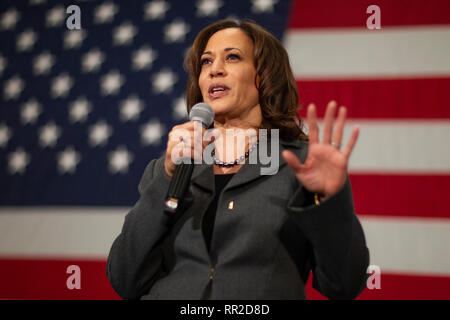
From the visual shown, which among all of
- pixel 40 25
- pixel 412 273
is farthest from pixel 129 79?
pixel 412 273

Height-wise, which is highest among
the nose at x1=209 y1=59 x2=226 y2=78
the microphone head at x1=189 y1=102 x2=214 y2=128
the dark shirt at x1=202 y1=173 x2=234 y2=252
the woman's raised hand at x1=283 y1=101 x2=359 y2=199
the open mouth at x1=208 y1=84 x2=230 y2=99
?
the nose at x1=209 y1=59 x2=226 y2=78

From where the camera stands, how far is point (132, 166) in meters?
1.81

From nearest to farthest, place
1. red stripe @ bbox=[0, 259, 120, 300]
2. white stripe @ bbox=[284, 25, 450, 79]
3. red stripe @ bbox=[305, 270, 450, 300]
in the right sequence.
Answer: red stripe @ bbox=[305, 270, 450, 300] → white stripe @ bbox=[284, 25, 450, 79] → red stripe @ bbox=[0, 259, 120, 300]

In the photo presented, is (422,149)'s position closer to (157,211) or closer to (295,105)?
(295,105)

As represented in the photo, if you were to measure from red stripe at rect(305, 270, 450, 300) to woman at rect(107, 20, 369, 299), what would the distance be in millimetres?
765

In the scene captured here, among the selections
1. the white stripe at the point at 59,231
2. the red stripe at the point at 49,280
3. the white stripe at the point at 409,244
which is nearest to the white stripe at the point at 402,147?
the white stripe at the point at 409,244

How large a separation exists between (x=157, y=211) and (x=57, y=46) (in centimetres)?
149

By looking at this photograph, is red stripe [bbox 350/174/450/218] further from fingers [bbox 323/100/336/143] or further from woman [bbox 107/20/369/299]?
fingers [bbox 323/100/336/143]

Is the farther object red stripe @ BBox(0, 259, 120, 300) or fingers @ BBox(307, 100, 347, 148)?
red stripe @ BBox(0, 259, 120, 300)

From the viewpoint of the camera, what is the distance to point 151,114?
1836 millimetres

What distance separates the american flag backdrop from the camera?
1.58 m

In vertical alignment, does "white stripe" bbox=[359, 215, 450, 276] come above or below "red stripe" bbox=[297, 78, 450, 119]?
below

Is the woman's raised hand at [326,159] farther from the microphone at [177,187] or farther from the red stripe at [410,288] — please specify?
the red stripe at [410,288]

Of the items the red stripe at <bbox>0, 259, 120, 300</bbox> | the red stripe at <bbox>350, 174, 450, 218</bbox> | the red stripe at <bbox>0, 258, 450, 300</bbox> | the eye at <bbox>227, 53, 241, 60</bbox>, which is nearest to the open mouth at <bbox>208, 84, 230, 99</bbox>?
the eye at <bbox>227, 53, 241, 60</bbox>
